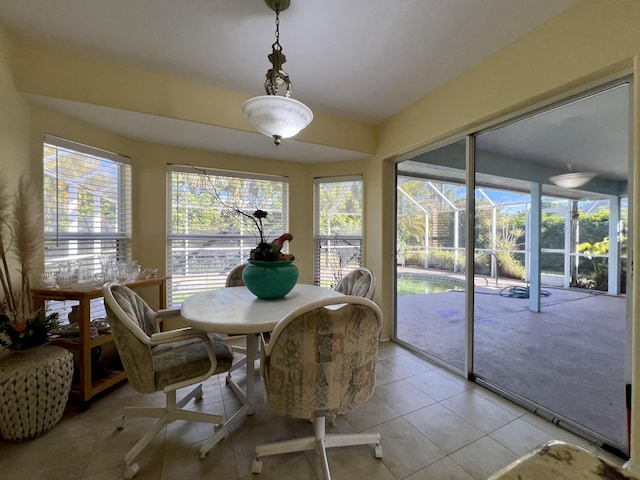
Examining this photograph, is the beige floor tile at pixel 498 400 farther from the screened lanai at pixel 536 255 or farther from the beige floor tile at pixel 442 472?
the beige floor tile at pixel 442 472

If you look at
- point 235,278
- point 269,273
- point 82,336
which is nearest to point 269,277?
point 269,273

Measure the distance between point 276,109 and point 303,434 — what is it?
1.97 m

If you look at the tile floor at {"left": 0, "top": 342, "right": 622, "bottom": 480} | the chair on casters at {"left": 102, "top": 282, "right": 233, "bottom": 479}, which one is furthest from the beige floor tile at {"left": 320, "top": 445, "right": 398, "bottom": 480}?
the chair on casters at {"left": 102, "top": 282, "right": 233, "bottom": 479}

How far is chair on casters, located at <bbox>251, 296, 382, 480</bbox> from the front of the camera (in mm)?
1112

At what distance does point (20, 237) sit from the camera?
5.39ft

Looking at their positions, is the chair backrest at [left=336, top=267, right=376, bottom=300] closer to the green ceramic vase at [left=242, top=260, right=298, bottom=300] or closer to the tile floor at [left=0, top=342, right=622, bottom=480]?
the green ceramic vase at [left=242, top=260, right=298, bottom=300]

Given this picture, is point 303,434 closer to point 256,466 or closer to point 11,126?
point 256,466

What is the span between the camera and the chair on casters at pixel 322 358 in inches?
43.8

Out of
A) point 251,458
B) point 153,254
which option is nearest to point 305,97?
point 153,254

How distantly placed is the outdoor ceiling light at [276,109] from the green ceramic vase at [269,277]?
83 centimetres

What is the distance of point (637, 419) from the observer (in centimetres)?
134

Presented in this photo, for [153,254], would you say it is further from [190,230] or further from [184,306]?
[184,306]

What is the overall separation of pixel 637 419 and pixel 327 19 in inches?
110

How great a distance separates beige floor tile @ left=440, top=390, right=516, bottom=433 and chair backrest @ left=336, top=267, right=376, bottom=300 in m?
0.99
